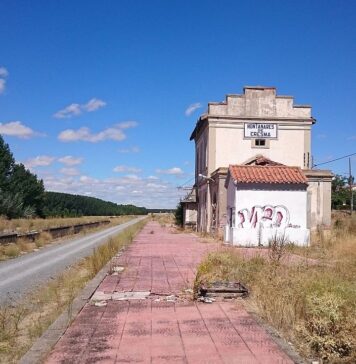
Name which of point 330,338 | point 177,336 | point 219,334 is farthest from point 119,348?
point 330,338

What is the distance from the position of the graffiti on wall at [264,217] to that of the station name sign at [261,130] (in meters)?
12.8

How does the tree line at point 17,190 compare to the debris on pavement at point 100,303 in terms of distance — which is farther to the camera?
the tree line at point 17,190

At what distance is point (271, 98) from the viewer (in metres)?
37.1

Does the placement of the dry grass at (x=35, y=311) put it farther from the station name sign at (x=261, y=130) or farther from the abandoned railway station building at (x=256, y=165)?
the station name sign at (x=261, y=130)

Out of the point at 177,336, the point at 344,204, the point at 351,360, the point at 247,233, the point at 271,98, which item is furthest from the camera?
the point at 344,204

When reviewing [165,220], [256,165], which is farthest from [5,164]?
[256,165]

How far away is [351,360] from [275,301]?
7.98 feet

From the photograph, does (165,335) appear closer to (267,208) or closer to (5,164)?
(267,208)

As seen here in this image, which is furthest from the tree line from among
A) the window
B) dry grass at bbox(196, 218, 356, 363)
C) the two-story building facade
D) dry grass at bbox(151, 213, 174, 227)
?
dry grass at bbox(196, 218, 356, 363)

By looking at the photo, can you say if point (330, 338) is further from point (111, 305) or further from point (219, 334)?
point (111, 305)

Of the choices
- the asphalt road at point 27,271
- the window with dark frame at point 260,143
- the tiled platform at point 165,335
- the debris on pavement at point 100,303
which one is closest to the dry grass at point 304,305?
the tiled platform at point 165,335

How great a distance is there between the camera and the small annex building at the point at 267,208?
79.3ft

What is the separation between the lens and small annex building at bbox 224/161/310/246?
24.2 m

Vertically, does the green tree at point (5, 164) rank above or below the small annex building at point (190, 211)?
above
